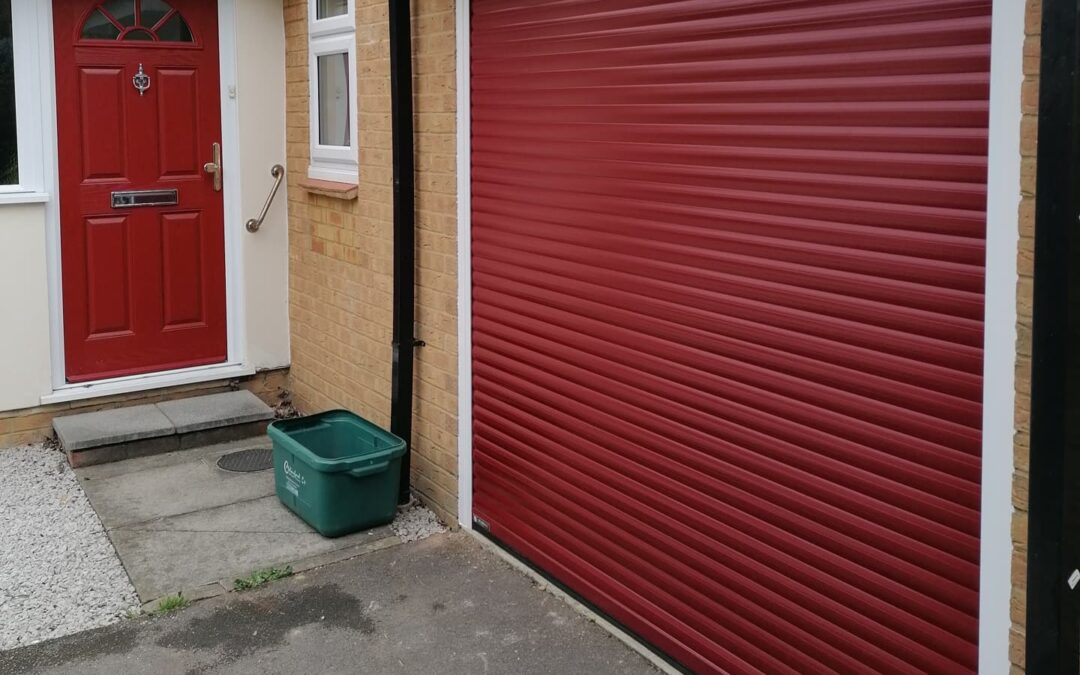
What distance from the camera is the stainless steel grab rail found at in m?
7.03

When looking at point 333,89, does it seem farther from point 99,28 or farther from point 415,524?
point 415,524

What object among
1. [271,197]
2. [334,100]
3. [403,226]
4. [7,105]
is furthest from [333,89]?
[7,105]

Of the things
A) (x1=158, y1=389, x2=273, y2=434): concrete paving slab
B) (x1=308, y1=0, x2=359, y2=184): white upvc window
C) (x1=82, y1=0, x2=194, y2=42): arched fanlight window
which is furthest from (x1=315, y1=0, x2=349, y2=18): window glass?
(x1=158, y1=389, x2=273, y2=434): concrete paving slab

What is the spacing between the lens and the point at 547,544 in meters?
4.78

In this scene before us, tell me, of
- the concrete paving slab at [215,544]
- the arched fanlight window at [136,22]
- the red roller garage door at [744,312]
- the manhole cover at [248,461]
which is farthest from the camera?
the arched fanlight window at [136,22]

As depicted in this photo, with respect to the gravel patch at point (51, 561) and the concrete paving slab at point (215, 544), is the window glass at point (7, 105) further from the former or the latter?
the concrete paving slab at point (215, 544)

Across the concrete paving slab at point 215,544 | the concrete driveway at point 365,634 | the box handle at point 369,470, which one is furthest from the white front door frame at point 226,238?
the concrete driveway at point 365,634

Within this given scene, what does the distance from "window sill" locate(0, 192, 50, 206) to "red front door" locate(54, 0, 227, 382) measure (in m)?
0.14

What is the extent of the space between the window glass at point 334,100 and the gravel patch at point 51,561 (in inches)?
91.2

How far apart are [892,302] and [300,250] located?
14.9 feet

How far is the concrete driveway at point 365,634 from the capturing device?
417cm

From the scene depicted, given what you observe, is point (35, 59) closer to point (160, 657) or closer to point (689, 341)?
point (160, 657)

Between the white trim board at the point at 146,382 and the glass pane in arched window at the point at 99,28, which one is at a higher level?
the glass pane in arched window at the point at 99,28

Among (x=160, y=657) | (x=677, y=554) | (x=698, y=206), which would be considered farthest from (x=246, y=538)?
(x=698, y=206)
